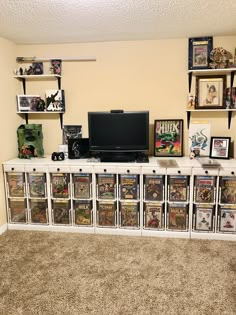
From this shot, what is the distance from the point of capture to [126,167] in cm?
311

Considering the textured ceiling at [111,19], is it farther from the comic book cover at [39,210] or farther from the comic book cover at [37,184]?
the comic book cover at [39,210]

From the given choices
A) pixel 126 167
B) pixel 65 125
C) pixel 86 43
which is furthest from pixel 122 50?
pixel 126 167

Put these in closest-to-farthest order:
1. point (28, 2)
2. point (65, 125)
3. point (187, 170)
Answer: point (28, 2) < point (187, 170) < point (65, 125)

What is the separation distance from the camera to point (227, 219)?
3.06m

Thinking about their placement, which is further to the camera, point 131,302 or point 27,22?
point 27,22

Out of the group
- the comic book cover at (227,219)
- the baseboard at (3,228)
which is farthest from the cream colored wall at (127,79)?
the baseboard at (3,228)

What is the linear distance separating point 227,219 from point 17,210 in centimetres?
242

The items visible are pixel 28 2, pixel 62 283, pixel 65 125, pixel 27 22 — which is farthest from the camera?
pixel 65 125

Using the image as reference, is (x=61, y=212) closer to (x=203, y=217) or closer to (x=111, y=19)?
(x=203, y=217)

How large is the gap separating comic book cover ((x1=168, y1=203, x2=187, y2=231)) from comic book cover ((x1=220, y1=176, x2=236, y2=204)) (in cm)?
42

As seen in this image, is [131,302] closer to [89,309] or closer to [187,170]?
[89,309]

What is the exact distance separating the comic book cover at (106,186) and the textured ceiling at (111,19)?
1.57m

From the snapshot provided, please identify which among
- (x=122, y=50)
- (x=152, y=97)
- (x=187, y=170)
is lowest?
(x=187, y=170)

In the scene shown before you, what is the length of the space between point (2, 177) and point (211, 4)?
277cm
